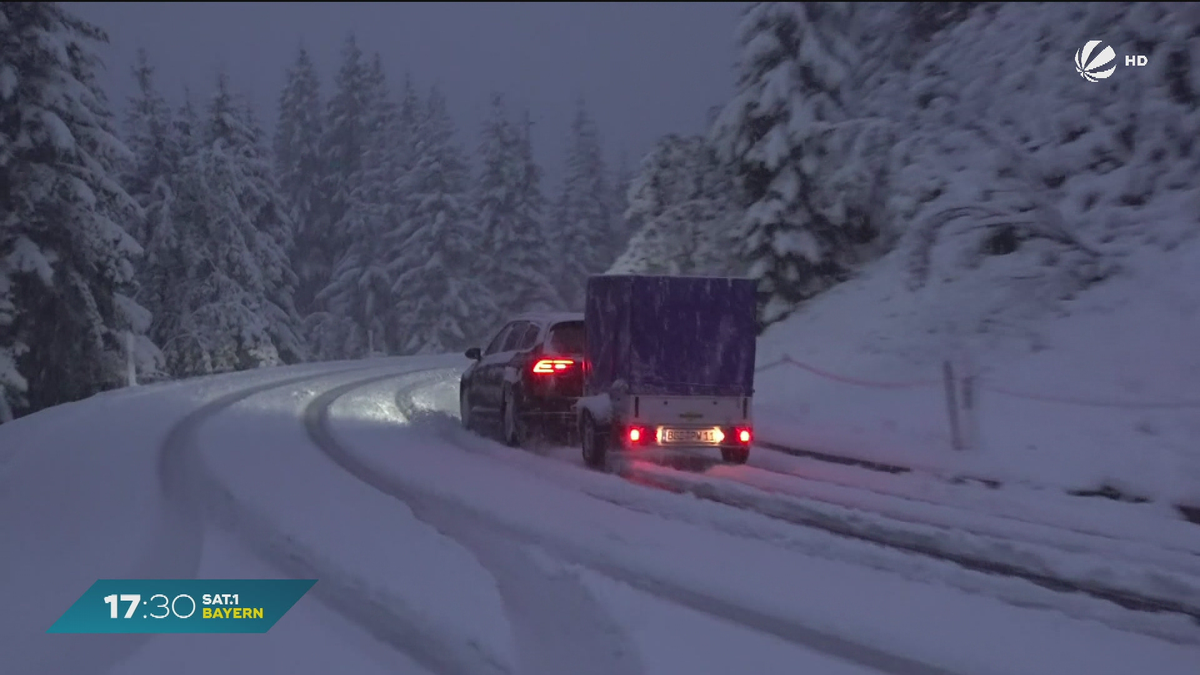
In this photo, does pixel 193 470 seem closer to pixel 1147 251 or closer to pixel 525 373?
pixel 525 373

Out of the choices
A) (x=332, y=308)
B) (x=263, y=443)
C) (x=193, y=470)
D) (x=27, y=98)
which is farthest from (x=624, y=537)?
(x=332, y=308)

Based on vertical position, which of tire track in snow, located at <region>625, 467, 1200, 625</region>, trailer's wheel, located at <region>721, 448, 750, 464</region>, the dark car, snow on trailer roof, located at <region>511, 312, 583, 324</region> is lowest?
tire track in snow, located at <region>625, 467, 1200, 625</region>

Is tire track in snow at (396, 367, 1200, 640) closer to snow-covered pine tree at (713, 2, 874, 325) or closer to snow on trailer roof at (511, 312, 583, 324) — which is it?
snow on trailer roof at (511, 312, 583, 324)

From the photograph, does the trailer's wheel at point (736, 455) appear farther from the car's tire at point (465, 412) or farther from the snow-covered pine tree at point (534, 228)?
the snow-covered pine tree at point (534, 228)

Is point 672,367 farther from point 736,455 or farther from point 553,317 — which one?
point 553,317

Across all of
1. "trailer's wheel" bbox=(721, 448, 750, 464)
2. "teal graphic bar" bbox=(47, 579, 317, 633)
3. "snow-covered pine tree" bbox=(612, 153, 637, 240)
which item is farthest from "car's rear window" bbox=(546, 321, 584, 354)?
"snow-covered pine tree" bbox=(612, 153, 637, 240)

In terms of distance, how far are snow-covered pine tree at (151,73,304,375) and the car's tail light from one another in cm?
2931

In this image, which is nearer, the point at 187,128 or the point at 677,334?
the point at 677,334

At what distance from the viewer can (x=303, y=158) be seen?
6419cm

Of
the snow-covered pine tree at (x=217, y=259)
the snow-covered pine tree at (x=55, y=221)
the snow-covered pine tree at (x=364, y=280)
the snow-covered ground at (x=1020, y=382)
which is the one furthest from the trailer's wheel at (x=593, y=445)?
the snow-covered pine tree at (x=364, y=280)

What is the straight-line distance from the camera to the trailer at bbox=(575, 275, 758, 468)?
1290 cm

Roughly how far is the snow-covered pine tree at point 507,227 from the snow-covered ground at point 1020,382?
1334 inches

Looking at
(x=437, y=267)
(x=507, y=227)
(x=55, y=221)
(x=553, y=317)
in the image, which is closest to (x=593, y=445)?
(x=553, y=317)

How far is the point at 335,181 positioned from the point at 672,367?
53.0 m
